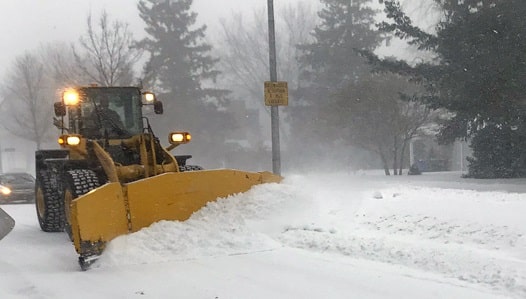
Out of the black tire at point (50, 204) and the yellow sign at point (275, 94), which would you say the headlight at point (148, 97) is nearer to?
the black tire at point (50, 204)

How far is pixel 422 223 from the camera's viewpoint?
336 inches

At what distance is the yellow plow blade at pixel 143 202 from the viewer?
23.6 ft

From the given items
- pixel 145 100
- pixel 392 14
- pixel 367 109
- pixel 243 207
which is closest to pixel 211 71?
pixel 367 109

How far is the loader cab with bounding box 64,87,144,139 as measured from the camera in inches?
403

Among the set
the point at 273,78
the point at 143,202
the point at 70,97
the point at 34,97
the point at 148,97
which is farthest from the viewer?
the point at 34,97

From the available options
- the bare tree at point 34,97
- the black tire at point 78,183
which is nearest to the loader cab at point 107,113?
the black tire at point 78,183

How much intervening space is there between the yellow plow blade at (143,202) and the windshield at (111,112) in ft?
7.97

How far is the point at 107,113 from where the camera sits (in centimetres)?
1044

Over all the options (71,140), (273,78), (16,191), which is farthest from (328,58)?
(71,140)

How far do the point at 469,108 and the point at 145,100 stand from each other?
12.9 metres

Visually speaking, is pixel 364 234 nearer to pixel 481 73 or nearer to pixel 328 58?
pixel 481 73

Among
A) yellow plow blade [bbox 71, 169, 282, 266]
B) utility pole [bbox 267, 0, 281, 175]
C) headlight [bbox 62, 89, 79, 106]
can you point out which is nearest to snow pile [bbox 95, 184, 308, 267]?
yellow plow blade [bbox 71, 169, 282, 266]

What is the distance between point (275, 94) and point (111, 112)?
4528 mm

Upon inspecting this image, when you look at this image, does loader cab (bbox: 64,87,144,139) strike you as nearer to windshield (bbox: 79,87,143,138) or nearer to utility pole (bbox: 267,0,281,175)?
windshield (bbox: 79,87,143,138)
